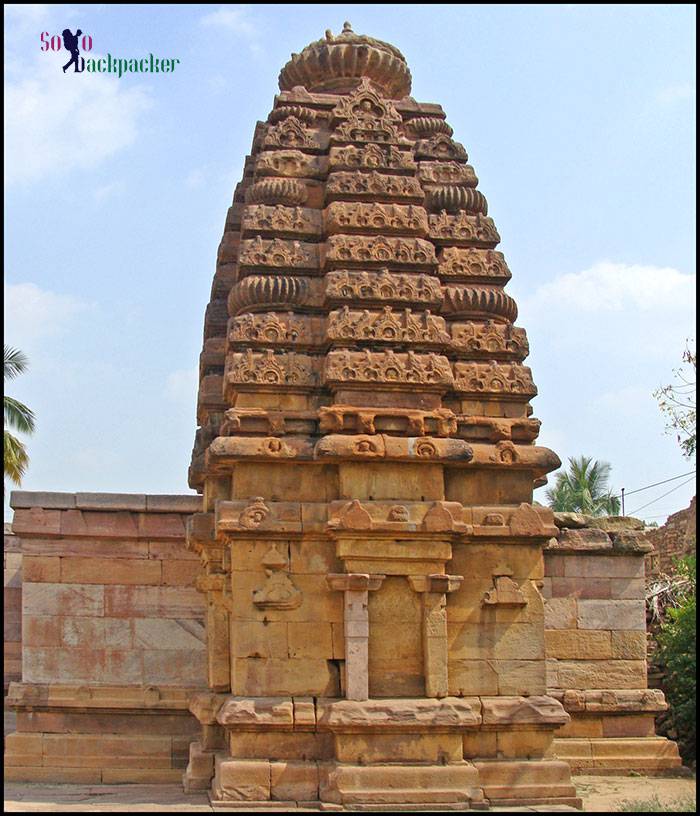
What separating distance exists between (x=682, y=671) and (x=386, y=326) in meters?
6.44

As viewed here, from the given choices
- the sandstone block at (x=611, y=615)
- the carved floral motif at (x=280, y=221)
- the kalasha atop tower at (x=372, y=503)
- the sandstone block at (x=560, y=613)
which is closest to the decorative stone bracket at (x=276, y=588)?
the kalasha atop tower at (x=372, y=503)

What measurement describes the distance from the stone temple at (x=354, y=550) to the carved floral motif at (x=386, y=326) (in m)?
0.02

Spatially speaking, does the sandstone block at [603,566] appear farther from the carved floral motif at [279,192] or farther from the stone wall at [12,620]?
the stone wall at [12,620]

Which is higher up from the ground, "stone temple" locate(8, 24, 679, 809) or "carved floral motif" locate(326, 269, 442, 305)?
"carved floral motif" locate(326, 269, 442, 305)

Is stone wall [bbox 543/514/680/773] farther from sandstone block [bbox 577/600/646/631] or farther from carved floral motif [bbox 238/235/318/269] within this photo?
carved floral motif [bbox 238/235/318/269]

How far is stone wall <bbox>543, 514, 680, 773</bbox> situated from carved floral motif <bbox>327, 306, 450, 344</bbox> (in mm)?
3659

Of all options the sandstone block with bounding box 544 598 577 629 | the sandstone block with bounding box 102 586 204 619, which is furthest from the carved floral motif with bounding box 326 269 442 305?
the sandstone block with bounding box 102 586 204 619

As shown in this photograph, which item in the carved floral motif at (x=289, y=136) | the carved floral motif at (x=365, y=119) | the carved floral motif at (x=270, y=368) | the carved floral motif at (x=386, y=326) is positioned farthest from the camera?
the carved floral motif at (x=289, y=136)

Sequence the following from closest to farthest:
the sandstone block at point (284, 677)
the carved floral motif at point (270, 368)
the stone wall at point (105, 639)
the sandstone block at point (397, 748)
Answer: the sandstone block at point (397, 748) → the sandstone block at point (284, 677) → the carved floral motif at point (270, 368) → the stone wall at point (105, 639)

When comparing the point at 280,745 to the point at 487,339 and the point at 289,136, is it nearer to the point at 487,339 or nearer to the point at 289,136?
the point at 487,339

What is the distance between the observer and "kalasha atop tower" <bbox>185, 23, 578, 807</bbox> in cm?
1039

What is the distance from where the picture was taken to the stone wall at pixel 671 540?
2043 cm

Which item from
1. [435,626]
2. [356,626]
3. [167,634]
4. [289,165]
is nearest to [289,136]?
[289,165]

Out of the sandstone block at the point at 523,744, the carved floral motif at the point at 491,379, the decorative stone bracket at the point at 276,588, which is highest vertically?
the carved floral motif at the point at 491,379
